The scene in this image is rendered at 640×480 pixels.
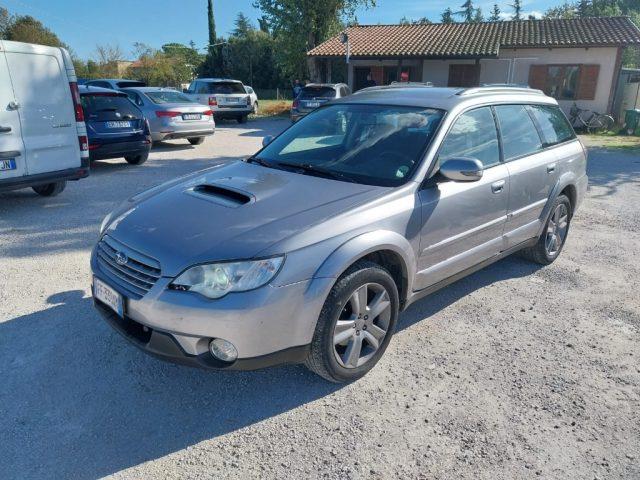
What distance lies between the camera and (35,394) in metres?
2.89

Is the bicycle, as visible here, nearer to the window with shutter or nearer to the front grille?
the window with shutter

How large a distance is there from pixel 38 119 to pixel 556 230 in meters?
6.28

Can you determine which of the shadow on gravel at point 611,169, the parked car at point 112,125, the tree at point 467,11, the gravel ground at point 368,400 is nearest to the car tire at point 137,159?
the parked car at point 112,125

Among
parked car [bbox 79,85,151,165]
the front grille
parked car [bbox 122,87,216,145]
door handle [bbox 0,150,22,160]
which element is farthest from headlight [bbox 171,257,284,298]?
parked car [bbox 122,87,216,145]

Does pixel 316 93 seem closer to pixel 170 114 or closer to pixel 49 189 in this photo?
pixel 170 114

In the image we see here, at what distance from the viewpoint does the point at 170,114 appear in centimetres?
1188

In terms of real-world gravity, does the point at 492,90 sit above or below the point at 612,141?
above

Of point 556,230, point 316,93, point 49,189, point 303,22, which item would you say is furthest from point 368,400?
point 303,22

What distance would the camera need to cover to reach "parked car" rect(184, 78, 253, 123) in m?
18.5

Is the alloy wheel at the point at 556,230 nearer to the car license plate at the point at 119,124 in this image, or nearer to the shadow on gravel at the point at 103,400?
the shadow on gravel at the point at 103,400

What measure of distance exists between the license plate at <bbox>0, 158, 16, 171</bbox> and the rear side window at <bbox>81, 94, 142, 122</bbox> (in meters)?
3.22

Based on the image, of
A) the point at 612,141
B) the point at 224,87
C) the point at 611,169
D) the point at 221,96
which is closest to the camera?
the point at 611,169

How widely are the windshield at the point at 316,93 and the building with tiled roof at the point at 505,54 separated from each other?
24.9ft

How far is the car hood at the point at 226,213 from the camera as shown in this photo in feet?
8.51
